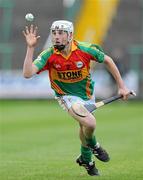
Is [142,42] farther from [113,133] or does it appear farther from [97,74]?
[113,133]

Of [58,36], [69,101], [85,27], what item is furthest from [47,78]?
[58,36]

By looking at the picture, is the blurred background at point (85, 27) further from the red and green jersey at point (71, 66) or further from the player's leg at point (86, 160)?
the red and green jersey at point (71, 66)

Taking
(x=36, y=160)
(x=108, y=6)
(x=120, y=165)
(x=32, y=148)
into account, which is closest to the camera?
(x=120, y=165)

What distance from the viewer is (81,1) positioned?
33.6 metres

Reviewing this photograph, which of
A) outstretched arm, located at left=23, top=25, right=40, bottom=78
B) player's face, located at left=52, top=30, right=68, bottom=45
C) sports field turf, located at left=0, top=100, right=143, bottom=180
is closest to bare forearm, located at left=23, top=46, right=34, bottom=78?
outstretched arm, located at left=23, top=25, right=40, bottom=78

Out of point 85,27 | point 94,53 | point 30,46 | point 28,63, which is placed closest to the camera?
point 30,46

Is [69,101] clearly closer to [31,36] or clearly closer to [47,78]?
[31,36]

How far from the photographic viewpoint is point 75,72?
11.2 metres

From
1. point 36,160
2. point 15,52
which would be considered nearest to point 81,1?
point 15,52

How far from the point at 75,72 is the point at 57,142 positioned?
607 centimetres

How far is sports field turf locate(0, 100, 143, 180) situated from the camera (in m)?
11.5

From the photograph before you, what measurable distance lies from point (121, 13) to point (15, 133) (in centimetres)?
1535

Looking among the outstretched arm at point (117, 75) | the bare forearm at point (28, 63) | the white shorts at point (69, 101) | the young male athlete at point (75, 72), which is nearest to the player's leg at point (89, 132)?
the young male athlete at point (75, 72)

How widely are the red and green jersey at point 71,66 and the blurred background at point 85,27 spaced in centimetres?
2059
